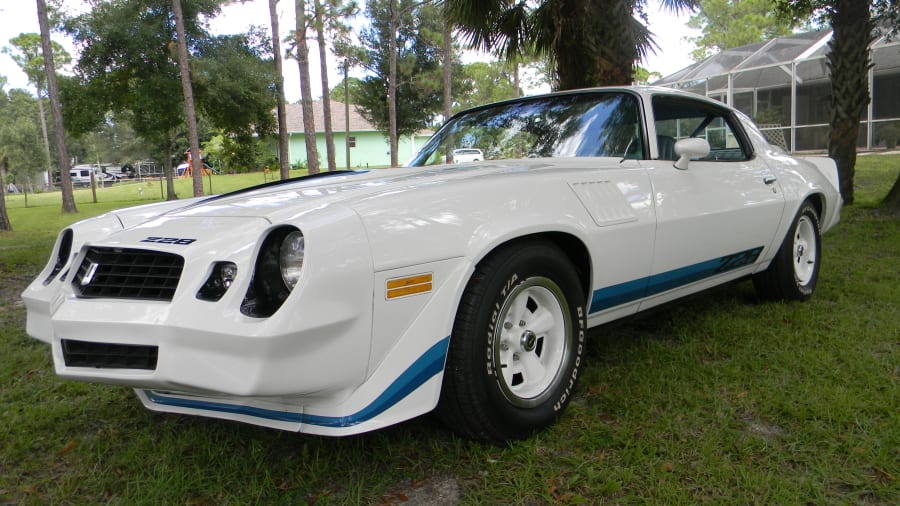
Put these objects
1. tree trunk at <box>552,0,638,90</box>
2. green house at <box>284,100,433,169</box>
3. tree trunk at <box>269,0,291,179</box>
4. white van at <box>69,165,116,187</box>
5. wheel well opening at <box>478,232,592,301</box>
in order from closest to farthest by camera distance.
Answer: wheel well opening at <box>478,232,592,301</box>
tree trunk at <box>552,0,638,90</box>
tree trunk at <box>269,0,291,179</box>
green house at <box>284,100,433,169</box>
white van at <box>69,165,116,187</box>

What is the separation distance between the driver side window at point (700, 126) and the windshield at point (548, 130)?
291 millimetres

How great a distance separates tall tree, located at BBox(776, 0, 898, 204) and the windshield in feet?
24.8

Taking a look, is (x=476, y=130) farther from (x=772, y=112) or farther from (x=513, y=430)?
(x=772, y=112)

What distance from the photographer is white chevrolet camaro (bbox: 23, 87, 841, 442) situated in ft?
5.80

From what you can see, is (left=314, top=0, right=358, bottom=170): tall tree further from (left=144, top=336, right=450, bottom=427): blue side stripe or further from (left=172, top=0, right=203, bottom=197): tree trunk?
(left=144, top=336, right=450, bottom=427): blue side stripe

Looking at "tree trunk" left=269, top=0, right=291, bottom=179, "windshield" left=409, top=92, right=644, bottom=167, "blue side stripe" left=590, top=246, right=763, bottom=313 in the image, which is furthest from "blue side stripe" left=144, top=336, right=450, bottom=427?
"tree trunk" left=269, top=0, right=291, bottom=179

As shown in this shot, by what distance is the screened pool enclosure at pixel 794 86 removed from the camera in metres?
18.5

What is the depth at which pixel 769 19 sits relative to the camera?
36.8 meters

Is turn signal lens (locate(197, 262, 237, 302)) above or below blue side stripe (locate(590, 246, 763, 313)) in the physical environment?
above

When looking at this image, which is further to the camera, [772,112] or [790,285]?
[772,112]

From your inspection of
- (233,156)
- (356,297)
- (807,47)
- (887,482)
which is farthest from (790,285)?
(233,156)

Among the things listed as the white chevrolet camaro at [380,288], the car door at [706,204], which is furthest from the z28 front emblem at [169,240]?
the car door at [706,204]

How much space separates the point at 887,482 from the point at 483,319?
142 centimetres

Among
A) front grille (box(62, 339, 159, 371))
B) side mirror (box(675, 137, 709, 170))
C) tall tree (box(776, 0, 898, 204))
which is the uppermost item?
tall tree (box(776, 0, 898, 204))
